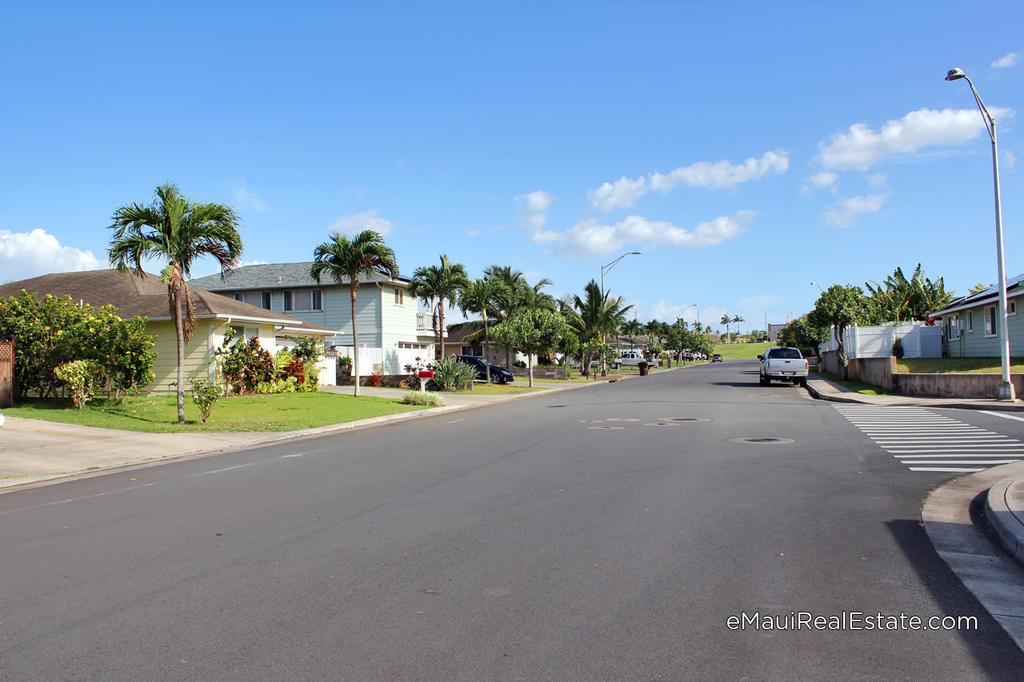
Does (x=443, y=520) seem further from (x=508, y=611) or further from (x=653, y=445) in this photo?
(x=653, y=445)

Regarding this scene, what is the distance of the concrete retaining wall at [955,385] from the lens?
24.2 metres

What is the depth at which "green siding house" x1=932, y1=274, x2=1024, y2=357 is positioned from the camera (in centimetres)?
2984

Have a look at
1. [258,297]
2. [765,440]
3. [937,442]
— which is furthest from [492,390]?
[937,442]

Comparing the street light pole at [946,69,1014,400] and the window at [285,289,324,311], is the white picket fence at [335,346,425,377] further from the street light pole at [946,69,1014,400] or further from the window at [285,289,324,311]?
the street light pole at [946,69,1014,400]

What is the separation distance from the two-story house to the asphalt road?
32663 mm

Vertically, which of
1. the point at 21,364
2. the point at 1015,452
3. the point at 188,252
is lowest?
the point at 1015,452

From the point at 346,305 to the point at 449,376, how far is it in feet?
34.0

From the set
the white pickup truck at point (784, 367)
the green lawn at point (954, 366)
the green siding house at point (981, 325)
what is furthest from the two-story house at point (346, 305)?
the green siding house at point (981, 325)

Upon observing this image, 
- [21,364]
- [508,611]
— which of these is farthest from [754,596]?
[21,364]

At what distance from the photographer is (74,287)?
3362cm

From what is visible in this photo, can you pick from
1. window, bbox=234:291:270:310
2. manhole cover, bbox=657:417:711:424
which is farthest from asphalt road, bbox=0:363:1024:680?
window, bbox=234:291:270:310

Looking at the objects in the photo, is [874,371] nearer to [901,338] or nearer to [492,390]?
[901,338]

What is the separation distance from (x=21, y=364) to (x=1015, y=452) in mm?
24398

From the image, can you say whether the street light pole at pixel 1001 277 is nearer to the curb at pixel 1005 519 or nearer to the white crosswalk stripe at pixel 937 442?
the white crosswalk stripe at pixel 937 442
